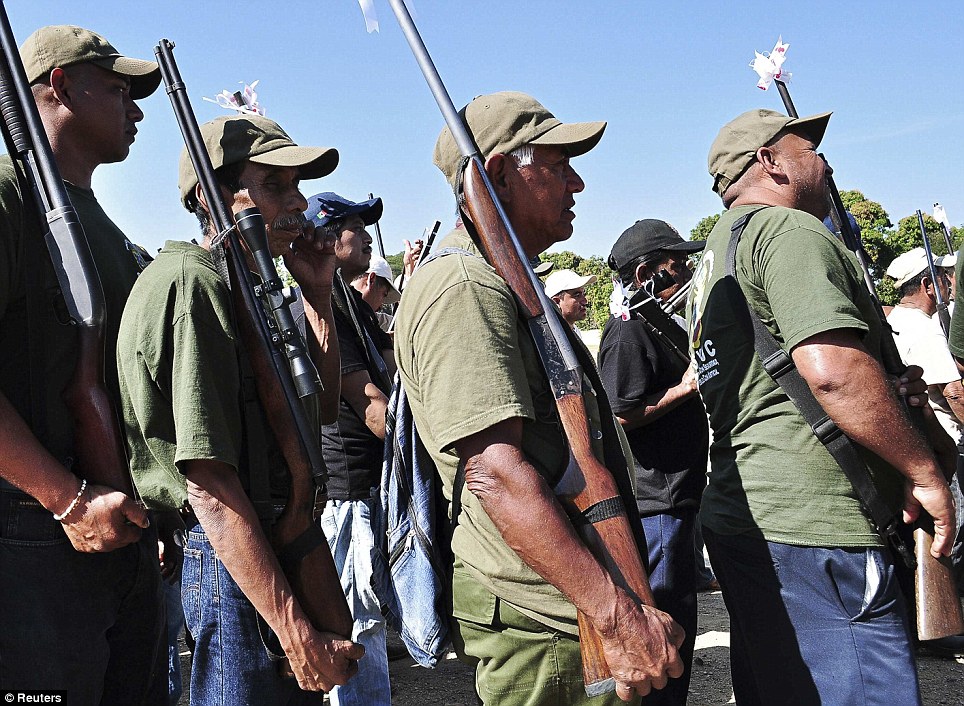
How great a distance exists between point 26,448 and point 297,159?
3.69 feet

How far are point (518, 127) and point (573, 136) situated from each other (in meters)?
0.15

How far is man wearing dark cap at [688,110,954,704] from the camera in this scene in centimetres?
262

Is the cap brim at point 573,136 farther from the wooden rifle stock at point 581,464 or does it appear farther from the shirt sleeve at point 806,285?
the shirt sleeve at point 806,285

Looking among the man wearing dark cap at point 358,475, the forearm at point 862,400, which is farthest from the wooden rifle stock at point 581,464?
the man wearing dark cap at point 358,475

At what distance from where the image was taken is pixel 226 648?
2.41 metres

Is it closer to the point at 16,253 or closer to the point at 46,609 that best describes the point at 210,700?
the point at 46,609

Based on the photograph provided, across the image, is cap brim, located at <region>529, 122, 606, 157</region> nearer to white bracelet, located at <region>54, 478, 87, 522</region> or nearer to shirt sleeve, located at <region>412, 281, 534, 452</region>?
shirt sleeve, located at <region>412, 281, 534, 452</region>

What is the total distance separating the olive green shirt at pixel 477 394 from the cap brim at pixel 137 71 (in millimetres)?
1329

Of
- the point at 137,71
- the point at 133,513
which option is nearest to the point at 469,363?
the point at 133,513

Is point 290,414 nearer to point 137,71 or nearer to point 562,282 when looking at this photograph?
point 137,71

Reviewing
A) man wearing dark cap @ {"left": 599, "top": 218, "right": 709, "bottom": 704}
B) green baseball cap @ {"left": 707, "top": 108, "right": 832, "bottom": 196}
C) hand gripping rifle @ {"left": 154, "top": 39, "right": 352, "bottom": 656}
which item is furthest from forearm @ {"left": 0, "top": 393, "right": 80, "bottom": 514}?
man wearing dark cap @ {"left": 599, "top": 218, "right": 709, "bottom": 704}

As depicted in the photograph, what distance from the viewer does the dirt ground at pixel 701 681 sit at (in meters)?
4.99

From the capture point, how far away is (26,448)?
88.1 inches

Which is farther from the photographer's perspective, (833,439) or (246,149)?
(246,149)
